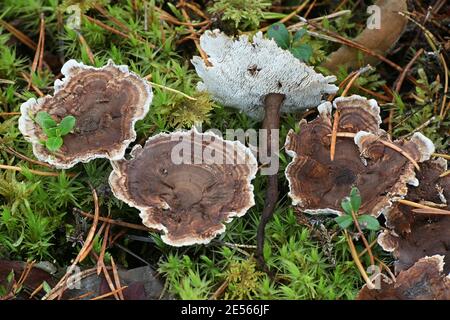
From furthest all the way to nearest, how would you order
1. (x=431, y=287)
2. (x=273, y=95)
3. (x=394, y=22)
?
(x=394, y=22)
(x=273, y=95)
(x=431, y=287)

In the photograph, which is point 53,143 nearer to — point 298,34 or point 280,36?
point 280,36

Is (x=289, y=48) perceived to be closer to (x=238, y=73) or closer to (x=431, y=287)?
(x=238, y=73)

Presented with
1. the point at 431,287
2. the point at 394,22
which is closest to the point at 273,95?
the point at 394,22

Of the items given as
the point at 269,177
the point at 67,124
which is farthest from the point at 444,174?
the point at 67,124

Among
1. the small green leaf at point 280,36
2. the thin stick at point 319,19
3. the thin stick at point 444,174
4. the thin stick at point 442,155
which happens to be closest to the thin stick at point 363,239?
the thin stick at point 444,174

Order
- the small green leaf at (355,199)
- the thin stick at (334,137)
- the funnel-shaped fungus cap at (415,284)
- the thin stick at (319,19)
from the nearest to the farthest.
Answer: the funnel-shaped fungus cap at (415,284) < the small green leaf at (355,199) < the thin stick at (334,137) < the thin stick at (319,19)

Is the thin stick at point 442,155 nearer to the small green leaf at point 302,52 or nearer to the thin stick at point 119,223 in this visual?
the small green leaf at point 302,52
